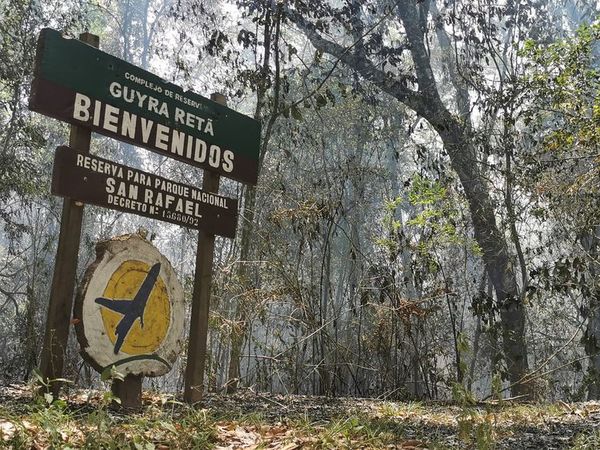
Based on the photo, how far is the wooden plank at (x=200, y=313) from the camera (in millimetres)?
5488

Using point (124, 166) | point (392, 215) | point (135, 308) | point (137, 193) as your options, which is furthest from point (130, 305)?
point (392, 215)

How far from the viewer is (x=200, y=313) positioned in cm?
566

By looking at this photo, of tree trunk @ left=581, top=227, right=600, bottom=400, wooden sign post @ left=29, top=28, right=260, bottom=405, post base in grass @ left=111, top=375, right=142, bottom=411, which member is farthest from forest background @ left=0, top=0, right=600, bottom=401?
post base in grass @ left=111, top=375, right=142, bottom=411

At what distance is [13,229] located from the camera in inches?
541

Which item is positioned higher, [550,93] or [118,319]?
[550,93]

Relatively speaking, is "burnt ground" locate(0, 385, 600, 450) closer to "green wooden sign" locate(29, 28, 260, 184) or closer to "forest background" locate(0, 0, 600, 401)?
"forest background" locate(0, 0, 600, 401)

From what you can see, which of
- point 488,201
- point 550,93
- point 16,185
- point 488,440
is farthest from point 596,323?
point 488,440

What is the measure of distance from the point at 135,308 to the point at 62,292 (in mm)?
562

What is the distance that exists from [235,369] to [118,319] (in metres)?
3.07

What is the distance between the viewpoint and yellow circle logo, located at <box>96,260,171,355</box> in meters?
4.75

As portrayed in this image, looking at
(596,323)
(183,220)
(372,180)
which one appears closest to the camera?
(183,220)

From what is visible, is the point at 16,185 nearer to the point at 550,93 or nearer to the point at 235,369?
the point at 235,369

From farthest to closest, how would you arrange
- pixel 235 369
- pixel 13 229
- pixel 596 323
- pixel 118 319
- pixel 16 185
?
pixel 596 323 < pixel 13 229 < pixel 16 185 < pixel 235 369 < pixel 118 319

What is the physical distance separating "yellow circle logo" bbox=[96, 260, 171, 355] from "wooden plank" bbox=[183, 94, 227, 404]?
1.58 ft
